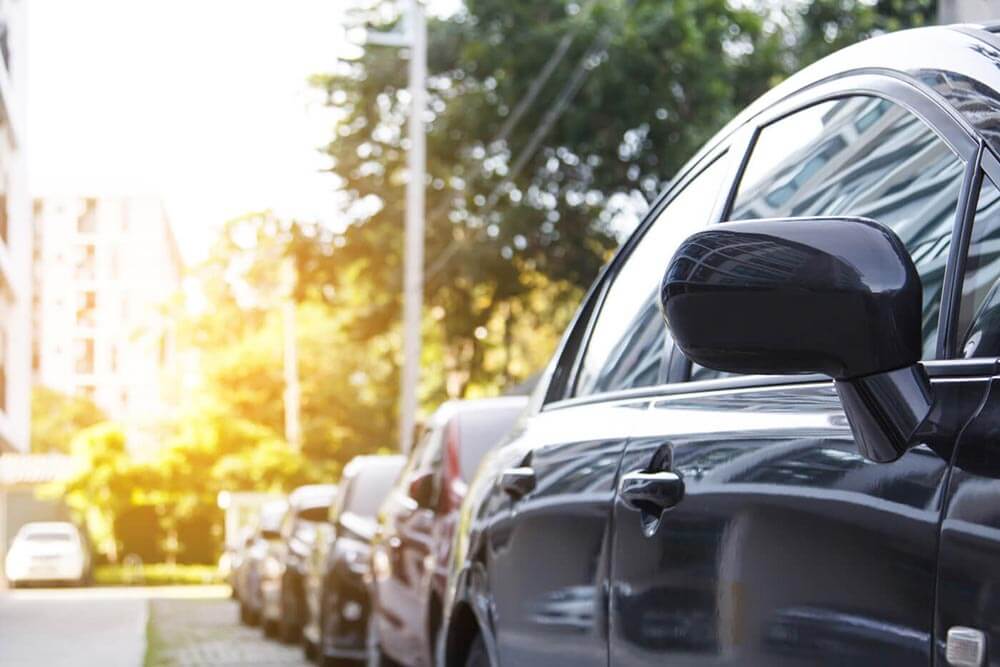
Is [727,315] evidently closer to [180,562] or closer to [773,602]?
[773,602]

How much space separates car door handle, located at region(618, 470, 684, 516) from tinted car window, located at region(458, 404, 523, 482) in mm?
6185

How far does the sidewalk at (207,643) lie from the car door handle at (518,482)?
1257 cm

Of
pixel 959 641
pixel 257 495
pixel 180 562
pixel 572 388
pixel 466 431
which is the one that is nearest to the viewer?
A: pixel 959 641

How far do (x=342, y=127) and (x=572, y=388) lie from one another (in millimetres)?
25518

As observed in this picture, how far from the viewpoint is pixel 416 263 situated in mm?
26875

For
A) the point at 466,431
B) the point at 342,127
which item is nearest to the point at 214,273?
the point at 342,127

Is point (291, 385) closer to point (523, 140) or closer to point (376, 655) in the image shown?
point (523, 140)

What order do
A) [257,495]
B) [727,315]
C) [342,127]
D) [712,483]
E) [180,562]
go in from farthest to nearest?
[180,562]
[257,495]
[342,127]
[712,483]
[727,315]

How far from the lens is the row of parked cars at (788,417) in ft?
7.09

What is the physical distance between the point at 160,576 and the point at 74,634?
39.6 m

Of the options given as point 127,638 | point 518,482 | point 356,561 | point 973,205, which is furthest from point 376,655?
point 127,638

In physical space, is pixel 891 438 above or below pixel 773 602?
above

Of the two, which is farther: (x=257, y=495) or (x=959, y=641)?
(x=257, y=495)

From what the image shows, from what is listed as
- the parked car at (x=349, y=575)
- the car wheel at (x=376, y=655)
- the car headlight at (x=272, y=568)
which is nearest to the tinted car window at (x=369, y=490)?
the parked car at (x=349, y=575)
